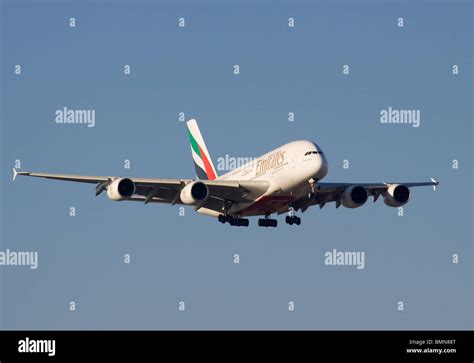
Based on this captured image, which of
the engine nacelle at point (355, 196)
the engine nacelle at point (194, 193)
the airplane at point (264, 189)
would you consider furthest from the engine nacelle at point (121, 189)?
the engine nacelle at point (355, 196)

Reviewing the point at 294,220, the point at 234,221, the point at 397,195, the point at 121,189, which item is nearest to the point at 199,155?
the point at 234,221

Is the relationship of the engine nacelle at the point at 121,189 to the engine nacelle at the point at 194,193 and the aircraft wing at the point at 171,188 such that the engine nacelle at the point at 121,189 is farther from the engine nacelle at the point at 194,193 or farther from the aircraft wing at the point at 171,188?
the engine nacelle at the point at 194,193

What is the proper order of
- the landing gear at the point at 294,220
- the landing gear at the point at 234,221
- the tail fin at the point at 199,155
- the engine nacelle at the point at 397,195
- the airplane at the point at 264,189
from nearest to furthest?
the airplane at the point at 264,189, the landing gear at the point at 294,220, the landing gear at the point at 234,221, the engine nacelle at the point at 397,195, the tail fin at the point at 199,155

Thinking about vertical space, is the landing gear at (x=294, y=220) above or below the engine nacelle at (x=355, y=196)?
below
